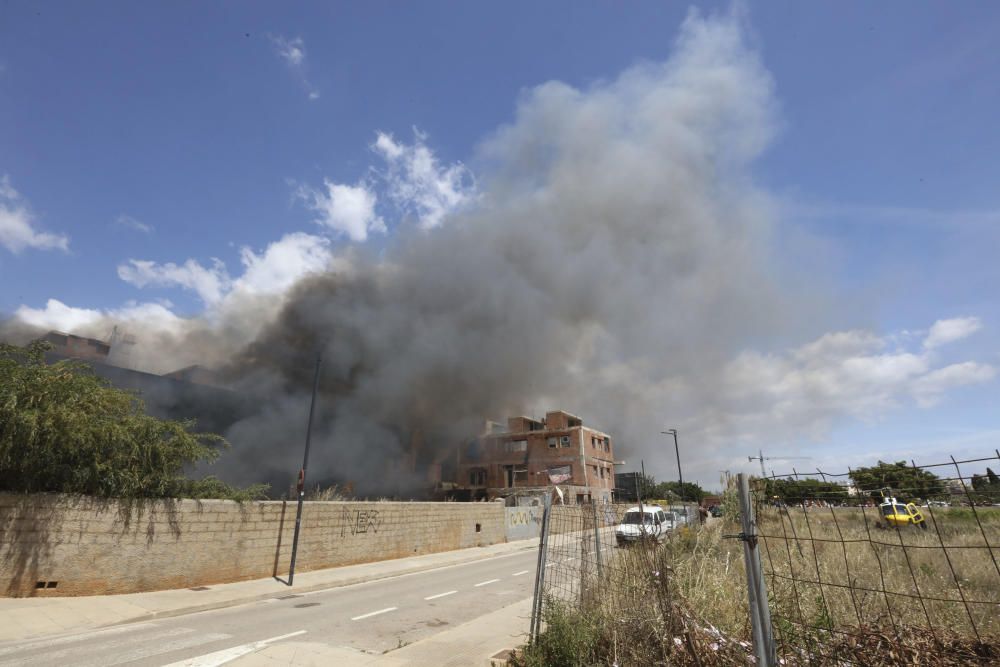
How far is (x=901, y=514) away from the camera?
16.0 metres

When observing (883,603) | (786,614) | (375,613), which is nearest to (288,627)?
(375,613)

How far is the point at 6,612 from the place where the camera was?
7422 millimetres

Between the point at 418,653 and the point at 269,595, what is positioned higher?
the point at 418,653

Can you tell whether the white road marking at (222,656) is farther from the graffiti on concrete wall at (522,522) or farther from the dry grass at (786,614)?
the graffiti on concrete wall at (522,522)

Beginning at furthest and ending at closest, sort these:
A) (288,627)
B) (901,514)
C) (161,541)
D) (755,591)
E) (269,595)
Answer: (901,514)
(269,595)
(161,541)
(288,627)
(755,591)

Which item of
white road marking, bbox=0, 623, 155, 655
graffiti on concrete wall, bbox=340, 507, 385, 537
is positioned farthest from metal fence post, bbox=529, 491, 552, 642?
graffiti on concrete wall, bbox=340, 507, 385, 537

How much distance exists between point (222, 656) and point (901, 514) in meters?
19.0

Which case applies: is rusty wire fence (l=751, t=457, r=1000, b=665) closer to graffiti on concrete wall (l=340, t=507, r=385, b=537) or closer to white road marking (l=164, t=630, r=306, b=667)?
white road marking (l=164, t=630, r=306, b=667)

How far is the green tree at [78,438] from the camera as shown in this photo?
851 cm

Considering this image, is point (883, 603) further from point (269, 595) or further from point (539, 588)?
point (269, 595)

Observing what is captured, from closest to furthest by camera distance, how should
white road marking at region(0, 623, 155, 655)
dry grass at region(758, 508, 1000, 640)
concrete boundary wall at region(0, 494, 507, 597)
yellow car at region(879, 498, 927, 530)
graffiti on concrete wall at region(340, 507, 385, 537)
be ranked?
dry grass at region(758, 508, 1000, 640), yellow car at region(879, 498, 927, 530), white road marking at region(0, 623, 155, 655), concrete boundary wall at region(0, 494, 507, 597), graffiti on concrete wall at region(340, 507, 385, 537)

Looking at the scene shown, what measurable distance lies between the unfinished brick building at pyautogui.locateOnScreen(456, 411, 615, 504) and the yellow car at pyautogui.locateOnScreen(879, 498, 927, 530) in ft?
96.2

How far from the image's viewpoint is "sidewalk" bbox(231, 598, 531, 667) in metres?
5.32

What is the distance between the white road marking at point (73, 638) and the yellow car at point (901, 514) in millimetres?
9282
